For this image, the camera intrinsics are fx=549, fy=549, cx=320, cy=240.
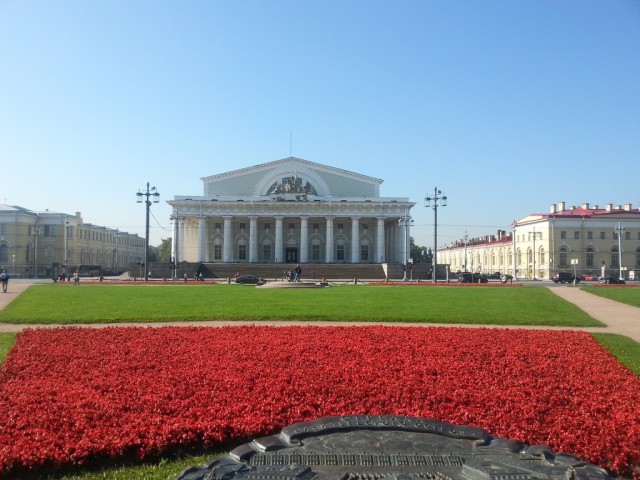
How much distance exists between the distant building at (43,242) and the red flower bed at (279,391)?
60.0 meters

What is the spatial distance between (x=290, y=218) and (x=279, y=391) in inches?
2663

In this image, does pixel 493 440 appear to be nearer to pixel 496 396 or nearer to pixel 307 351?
pixel 496 396

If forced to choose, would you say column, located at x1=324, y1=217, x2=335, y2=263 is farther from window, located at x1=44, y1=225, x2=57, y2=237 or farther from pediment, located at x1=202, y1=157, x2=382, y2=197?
window, located at x1=44, y1=225, x2=57, y2=237

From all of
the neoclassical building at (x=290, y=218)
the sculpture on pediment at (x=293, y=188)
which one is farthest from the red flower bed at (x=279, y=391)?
the sculpture on pediment at (x=293, y=188)

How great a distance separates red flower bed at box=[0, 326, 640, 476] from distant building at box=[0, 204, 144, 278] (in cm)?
5996

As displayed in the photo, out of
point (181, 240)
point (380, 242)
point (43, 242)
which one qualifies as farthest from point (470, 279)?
point (43, 242)

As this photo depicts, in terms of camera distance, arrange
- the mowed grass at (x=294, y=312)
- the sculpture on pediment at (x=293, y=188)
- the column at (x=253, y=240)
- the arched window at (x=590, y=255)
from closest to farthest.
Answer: the mowed grass at (x=294, y=312), the column at (x=253, y=240), the sculpture on pediment at (x=293, y=188), the arched window at (x=590, y=255)

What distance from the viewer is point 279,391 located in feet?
24.2

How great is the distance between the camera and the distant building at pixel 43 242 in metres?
74.4

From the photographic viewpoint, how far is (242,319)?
17266mm

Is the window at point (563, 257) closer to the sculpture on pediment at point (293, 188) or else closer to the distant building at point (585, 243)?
the distant building at point (585, 243)

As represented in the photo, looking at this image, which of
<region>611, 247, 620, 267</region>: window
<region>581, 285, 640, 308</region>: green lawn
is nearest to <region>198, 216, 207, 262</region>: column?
<region>581, 285, 640, 308</region>: green lawn

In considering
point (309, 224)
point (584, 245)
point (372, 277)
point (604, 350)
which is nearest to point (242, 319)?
point (604, 350)

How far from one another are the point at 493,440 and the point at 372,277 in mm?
58378
